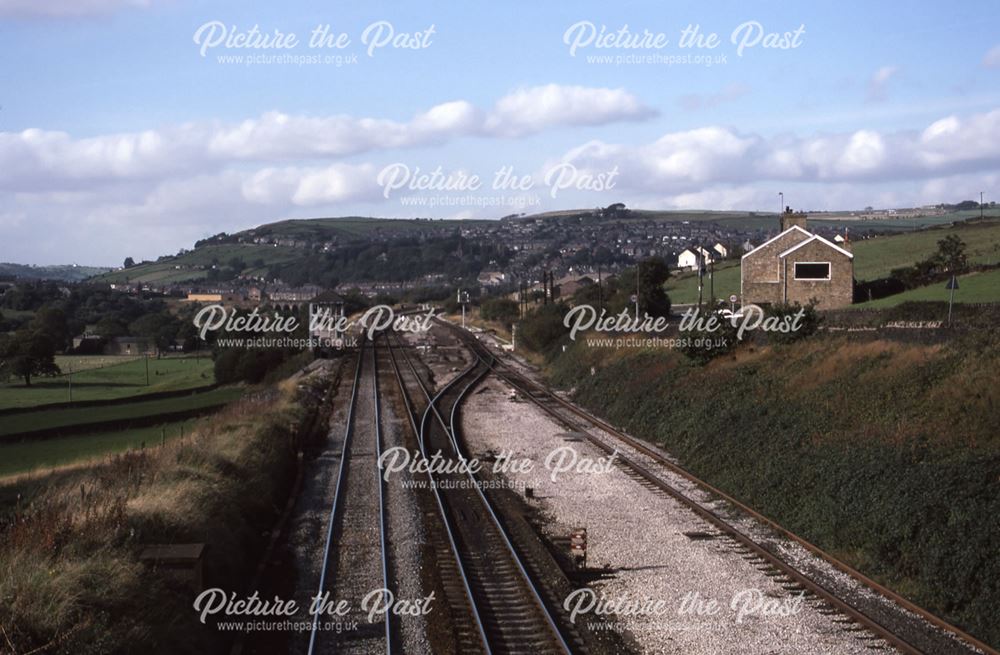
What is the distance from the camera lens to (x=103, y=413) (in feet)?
140

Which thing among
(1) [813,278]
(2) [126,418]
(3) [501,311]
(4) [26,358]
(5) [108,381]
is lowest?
(5) [108,381]

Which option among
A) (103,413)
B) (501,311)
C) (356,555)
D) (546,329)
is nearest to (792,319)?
(356,555)

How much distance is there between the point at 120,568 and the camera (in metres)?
9.23

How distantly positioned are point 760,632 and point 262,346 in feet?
169

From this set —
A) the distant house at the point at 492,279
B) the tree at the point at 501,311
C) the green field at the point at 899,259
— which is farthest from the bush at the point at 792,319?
the distant house at the point at 492,279

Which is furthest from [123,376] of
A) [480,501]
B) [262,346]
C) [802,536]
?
[802,536]

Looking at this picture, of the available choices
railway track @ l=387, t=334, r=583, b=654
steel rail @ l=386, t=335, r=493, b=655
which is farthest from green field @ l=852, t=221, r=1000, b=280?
railway track @ l=387, t=334, r=583, b=654

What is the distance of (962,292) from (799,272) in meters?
7.72

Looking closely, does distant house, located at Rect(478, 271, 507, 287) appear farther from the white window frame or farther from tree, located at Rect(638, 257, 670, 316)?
the white window frame

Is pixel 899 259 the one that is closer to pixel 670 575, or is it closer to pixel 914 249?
pixel 914 249

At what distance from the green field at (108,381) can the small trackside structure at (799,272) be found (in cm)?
3216

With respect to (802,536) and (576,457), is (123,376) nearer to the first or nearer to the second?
(576,457)

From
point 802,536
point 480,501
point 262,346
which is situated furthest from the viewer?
point 262,346

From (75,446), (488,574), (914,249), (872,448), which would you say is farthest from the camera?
(914,249)
